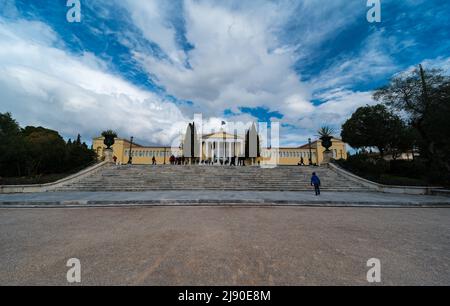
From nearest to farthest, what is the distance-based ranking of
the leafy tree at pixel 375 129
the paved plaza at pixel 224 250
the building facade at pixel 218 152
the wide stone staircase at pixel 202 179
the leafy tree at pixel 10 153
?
the paved plaza at pixel 224 250 < the wide stone staircase at pixel 202 179 < the leafy tree at pixel 10 153 < the leafy tree at pixel 375 129 < the building facade at pixel 218 152

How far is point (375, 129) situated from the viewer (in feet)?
93.4

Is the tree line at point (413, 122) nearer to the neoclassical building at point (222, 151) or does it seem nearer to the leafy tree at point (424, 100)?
the leafy tree at point (424, 100)

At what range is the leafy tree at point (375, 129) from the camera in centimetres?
2694

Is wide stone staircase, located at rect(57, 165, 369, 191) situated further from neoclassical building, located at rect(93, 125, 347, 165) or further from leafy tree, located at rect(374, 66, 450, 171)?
neoclassical building, located at rect(93, 125, 347, 165)

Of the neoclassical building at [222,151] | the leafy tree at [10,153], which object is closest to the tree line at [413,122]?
the neoclassical building at [222,151]

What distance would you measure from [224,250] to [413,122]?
88.4 ft

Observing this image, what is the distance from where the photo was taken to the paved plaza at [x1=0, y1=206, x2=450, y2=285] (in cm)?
259

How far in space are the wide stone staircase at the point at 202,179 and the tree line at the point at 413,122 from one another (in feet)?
26.1

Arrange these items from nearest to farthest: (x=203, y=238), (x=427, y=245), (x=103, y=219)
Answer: (x=427, y=245) < (x=203, y=238) < (x=103, y=219)

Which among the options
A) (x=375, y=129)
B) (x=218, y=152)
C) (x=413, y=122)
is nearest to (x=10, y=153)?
(x=218, y=152)

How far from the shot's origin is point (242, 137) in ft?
152

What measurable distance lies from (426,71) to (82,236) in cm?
3215
